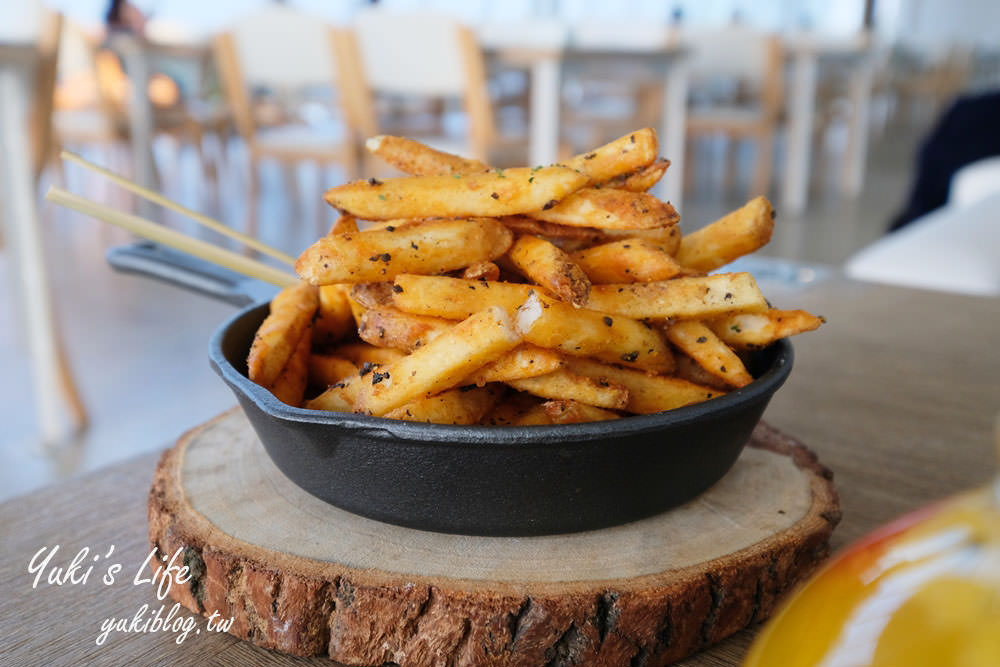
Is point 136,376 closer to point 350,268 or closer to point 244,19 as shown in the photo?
point 244,19

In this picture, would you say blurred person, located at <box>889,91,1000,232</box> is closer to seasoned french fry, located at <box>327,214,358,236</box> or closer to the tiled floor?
the tiled floor

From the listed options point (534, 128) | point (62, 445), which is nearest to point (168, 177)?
point (534, 128)

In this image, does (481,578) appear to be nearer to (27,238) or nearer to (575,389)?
(575,389)

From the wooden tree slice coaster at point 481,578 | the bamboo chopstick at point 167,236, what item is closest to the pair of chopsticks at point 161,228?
the bamboo chopstick at point 167,236

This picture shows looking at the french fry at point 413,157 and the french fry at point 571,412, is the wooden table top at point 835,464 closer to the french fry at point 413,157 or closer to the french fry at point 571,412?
the french fry at point 571,412

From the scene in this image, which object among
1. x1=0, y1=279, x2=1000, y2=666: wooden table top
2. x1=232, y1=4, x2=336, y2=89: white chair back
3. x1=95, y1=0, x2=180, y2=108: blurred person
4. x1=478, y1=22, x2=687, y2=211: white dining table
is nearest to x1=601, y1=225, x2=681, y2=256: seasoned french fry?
x1=0, y1=279, x2=1000, y2=666: wooden table top

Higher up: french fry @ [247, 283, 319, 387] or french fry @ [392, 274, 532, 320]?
french fry @ [392, 274, 532, 320]
